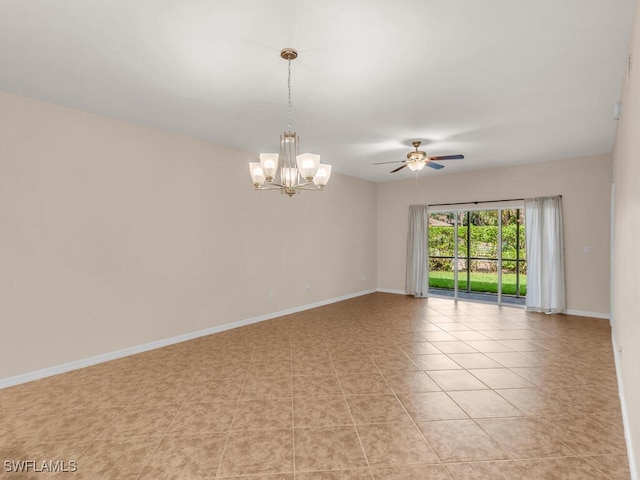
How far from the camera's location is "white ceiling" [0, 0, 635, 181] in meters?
2.02

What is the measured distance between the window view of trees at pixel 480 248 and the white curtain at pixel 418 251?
331 millimetres

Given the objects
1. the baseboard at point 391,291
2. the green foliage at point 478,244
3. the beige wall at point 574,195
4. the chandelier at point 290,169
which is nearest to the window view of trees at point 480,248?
the green foliage at point 478,244

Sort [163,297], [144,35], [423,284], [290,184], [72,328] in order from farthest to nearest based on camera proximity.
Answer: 1. [423,284]
2. [163,297]
3. [72,328]
4. [290,184]
5. [144,35]

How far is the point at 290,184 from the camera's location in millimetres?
2926

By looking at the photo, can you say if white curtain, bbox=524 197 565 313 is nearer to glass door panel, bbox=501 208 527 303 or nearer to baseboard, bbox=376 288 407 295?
glass door panel, bbox=501 208 527 303

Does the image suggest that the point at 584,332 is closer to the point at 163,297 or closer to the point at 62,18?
the point at 163,297

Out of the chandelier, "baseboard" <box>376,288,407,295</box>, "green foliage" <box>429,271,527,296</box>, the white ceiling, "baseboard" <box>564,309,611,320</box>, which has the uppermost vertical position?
the white ceiling

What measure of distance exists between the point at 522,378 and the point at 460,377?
0.60 metres

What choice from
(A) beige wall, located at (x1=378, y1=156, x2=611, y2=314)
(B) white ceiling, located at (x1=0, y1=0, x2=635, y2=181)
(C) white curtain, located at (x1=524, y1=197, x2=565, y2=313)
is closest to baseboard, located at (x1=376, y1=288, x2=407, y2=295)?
(A) beige wall, located at (x1=378, y1=156, x2=611, y2=314)

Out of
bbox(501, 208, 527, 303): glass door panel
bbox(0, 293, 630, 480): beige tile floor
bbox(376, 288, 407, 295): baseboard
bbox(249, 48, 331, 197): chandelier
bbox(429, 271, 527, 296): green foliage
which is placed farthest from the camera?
bbox(376, 288, 407, 295): baseboard

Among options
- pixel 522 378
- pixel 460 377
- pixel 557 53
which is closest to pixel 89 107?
pixel 557 53

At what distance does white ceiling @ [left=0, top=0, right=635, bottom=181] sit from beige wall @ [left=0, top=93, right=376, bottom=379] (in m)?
0.40

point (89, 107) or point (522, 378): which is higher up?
point (89, 107)

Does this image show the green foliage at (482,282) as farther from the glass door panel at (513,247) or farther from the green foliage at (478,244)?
the green foliage at (478,244)
